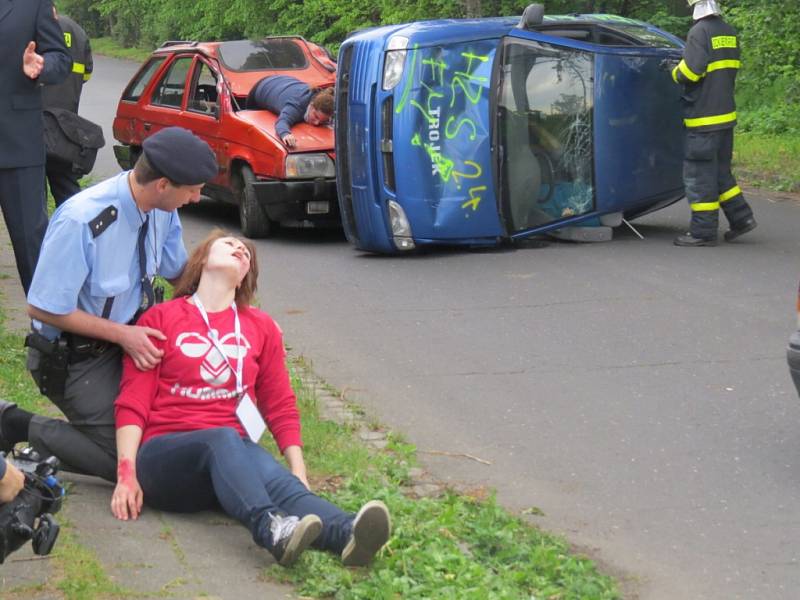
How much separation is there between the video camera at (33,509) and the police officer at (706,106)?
8249 mm

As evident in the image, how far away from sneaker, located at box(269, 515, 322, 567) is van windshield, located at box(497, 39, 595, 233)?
7.15 metres

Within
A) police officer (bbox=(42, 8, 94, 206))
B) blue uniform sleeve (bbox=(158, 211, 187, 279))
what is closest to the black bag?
police officer (bbox=(42, 8, 94, 206))

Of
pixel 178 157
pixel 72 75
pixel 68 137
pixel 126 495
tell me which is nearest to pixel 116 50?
pixel 72 75

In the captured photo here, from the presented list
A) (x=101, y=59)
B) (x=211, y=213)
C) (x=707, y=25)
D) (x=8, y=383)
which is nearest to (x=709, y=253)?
(x=707, y=25)

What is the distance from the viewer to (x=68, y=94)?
35.8 feet

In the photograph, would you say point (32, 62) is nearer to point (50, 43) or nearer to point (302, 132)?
point (50, 43)

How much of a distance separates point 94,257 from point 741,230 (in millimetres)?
7830

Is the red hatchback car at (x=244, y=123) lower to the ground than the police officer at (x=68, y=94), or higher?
lower

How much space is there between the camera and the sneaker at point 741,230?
1209 centimetres

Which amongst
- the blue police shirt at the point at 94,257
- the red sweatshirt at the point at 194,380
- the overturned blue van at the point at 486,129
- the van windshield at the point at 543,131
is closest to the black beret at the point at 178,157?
the blue police shirt at the point at 94,257

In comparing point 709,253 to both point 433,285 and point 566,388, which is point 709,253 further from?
point 566,388

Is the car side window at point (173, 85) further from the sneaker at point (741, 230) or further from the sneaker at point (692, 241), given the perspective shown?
the sneaker at point (741, 230)

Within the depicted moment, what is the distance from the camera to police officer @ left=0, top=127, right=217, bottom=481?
5324 millimetres

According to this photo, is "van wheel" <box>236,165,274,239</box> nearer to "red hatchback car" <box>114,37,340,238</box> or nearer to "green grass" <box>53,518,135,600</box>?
"red hatchback car" <box>114,37,340,238</box>
